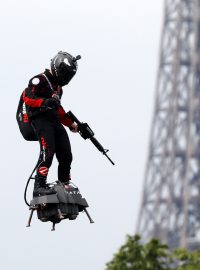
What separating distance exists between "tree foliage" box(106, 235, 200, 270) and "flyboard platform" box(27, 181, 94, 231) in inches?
1670

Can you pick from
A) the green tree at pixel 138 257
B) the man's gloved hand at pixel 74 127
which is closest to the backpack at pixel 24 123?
the man's gloved hand at pixel 74 127

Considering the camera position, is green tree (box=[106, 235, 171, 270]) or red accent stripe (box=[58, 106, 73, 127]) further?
green tree (box=[106, 235, 171, 270])

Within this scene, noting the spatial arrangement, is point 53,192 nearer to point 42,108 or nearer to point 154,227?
point 42,108

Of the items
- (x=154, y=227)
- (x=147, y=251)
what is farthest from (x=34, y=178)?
(x=154, y=227)

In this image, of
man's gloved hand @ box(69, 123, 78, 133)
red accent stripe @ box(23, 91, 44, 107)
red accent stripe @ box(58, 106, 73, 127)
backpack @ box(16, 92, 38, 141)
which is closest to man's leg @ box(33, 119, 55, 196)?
backpack @ box(16, 92, 38, 141)

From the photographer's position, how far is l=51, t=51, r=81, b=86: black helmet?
29.3 meters

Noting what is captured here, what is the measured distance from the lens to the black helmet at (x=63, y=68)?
29.3m

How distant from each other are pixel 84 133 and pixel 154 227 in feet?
547

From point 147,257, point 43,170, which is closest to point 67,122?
point 43,170

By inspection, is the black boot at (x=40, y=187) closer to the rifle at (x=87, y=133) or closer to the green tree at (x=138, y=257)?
the rifle at (x=87, y=133)

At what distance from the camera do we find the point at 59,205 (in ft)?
96.5

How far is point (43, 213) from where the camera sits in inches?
1166

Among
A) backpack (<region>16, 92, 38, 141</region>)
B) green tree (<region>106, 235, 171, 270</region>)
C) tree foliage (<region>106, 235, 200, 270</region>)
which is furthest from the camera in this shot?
green tree (<region>106, 235, 171, 270</region>)

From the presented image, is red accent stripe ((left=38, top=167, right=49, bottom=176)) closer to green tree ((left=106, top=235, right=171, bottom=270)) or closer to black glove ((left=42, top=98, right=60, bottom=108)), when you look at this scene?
black glove ((left=42, top=98, right=60, bottom=108))
